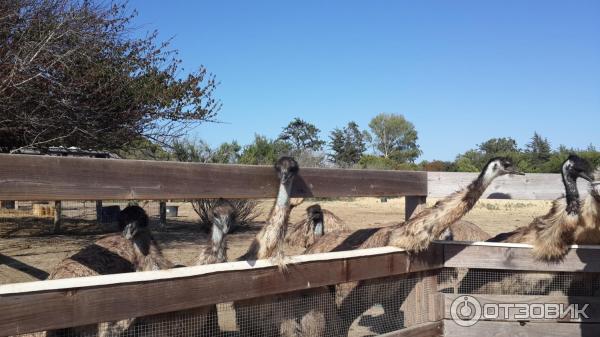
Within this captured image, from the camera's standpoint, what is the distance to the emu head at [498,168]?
4.07 m

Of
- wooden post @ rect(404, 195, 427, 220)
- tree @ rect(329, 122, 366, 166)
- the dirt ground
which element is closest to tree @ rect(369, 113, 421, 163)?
tree @ rect(329, 122, 366, 166)

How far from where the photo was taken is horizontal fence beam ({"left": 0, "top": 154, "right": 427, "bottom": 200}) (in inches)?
100

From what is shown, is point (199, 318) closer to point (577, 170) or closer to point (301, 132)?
point (577, 170)

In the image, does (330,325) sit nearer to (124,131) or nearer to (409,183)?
(409,183)

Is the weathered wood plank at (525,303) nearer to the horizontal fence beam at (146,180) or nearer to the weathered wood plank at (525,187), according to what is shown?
the horizontal fence beam at (146,180)

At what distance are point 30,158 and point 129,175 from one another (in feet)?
1.57

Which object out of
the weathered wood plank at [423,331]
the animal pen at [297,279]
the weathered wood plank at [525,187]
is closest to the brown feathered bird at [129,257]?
the animal pen at [297,279]

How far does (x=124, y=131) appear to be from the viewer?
12008 mm

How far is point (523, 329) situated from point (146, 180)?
2840mm

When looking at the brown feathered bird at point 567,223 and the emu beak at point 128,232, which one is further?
the emu beak at point 128,232

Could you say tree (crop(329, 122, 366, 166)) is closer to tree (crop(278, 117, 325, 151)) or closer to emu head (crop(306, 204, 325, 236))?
tree (crop(278, 117, 325, 151))

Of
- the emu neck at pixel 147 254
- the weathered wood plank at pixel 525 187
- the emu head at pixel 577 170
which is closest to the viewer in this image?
the emu head at pixel 577 170

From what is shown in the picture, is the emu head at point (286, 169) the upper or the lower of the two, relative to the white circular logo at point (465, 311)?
upper

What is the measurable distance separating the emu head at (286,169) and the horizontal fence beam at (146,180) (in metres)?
0.06
